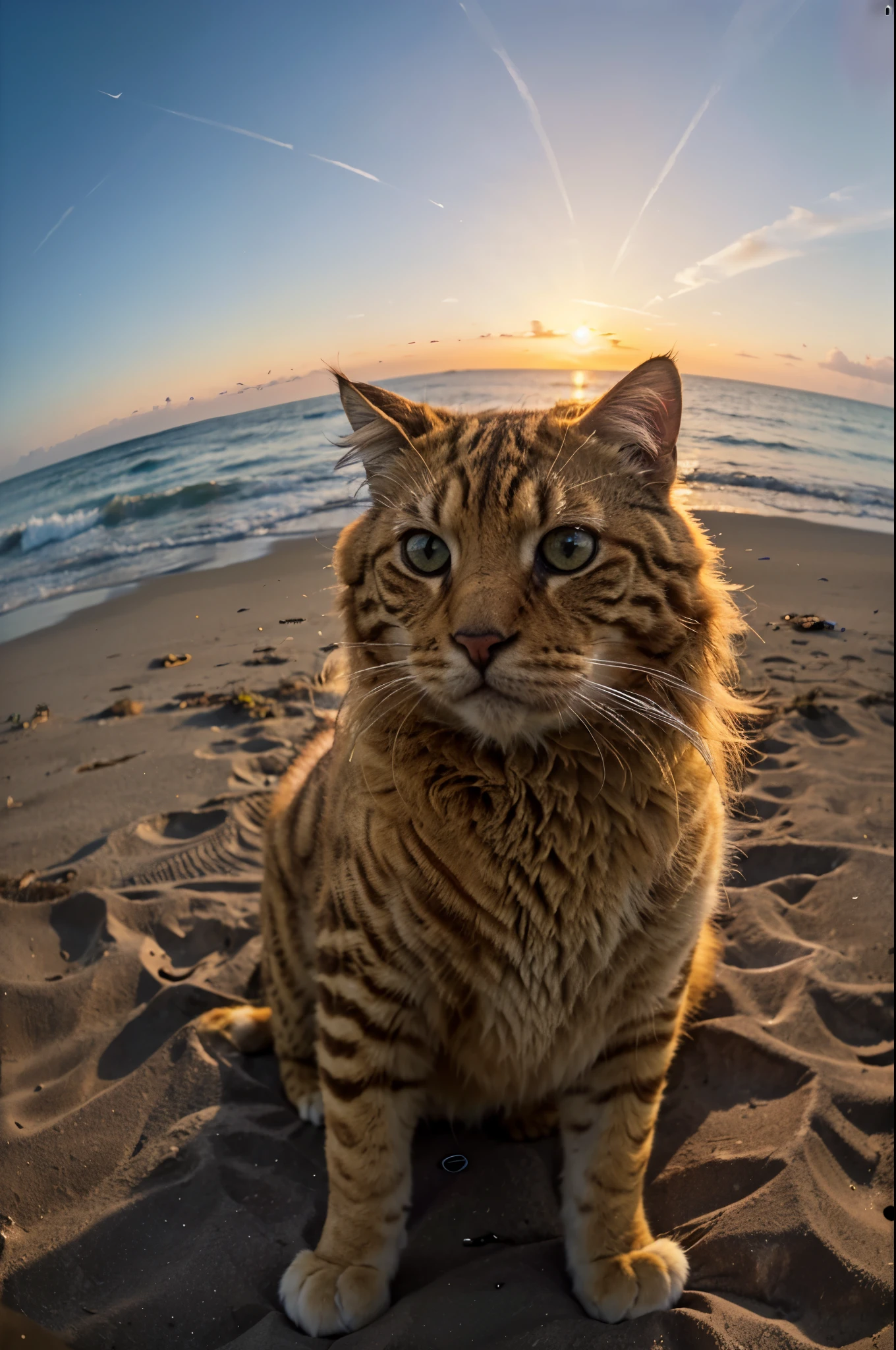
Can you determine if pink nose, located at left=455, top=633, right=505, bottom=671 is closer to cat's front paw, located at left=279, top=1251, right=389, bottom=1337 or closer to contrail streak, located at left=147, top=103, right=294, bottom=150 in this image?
contrail streak, located at left=147, top=103, right=294, bottom=150

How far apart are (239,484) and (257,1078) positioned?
1.69 m

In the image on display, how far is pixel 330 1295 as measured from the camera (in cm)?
162

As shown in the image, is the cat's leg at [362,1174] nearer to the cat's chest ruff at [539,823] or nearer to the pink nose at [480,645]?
the cat's chest ruff at [539,823]

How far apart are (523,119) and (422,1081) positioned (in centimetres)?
203

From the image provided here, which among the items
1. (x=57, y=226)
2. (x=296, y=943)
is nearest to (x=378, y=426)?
(x=57, y=226)

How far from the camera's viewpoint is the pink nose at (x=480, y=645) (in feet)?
4.68

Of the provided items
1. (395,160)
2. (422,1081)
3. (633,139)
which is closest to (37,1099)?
(422,1081)

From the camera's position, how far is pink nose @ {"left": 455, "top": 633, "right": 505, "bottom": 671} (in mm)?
1426

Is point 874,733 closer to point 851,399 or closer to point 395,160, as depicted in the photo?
point 851,399

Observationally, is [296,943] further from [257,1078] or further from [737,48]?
[737,48]

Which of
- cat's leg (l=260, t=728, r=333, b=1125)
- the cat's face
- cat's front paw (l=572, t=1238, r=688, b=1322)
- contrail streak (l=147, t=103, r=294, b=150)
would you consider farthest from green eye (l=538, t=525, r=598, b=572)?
A: cat's front paw (l=572, t=1238, r=688, b=1322)

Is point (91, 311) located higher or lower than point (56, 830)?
higher

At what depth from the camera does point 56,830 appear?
72.0 inches

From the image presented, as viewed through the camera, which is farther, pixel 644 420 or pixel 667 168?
pixel 644 420
